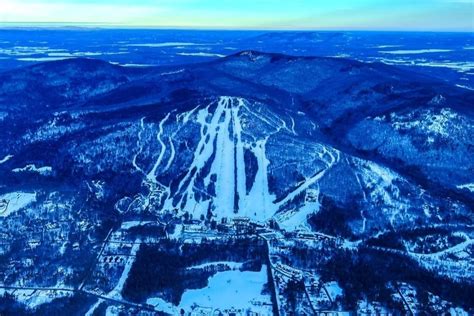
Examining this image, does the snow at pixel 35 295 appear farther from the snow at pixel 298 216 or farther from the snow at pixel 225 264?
the snow at pixel 298 216

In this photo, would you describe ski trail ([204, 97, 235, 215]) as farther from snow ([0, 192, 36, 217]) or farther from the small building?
snow ([0, 192, 36, 217])

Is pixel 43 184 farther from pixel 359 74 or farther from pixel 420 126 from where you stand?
pixel 359 74

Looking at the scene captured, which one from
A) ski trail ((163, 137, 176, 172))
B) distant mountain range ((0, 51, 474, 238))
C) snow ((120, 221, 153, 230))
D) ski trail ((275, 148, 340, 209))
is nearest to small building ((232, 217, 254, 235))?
distant mountain range ((0, 51, 474, 238))

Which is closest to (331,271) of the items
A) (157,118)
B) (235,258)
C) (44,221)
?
(235,258)

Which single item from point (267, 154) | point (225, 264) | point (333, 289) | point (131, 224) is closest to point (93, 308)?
point (225, 264)

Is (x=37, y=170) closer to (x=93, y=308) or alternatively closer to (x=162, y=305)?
(x=93, y=308)

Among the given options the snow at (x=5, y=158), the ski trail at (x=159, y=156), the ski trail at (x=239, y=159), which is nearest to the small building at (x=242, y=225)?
the ski trail at (x=239, y=159)
